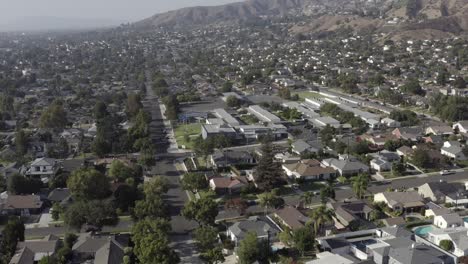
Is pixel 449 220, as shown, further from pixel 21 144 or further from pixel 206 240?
pixel 21 144

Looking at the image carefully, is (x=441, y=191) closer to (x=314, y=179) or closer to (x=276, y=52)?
(x=314, y=179)

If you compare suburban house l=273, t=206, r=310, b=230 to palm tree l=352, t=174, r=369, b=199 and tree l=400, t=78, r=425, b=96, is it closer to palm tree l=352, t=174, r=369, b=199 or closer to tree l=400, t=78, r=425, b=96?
palm tree l=352, t=174, r=369, b=199

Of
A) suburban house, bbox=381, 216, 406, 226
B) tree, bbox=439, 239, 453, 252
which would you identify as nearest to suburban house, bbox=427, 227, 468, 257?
tree, bbox=439, 239, 453, 252

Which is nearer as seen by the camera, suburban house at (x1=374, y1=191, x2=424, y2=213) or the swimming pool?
the swimming pool

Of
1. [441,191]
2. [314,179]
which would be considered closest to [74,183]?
[314,179]

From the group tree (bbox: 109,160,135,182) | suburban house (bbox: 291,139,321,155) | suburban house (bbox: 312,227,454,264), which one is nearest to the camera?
suburban house (bbox: 312,227,454,264)

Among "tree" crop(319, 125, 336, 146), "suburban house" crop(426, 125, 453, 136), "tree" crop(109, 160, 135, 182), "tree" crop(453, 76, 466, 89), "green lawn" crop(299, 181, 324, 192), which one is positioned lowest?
"tree" crop(453, 76, 466, 89)

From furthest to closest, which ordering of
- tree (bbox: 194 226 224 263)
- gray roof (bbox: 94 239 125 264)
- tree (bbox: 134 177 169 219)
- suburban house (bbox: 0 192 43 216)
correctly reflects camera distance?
suburban house (bbox: 0 192 43 216), tree (bbox: 134 177 169 219), tree (bbox: 194 226 224 263), gray roof (bbox: 94 239 125 264)
